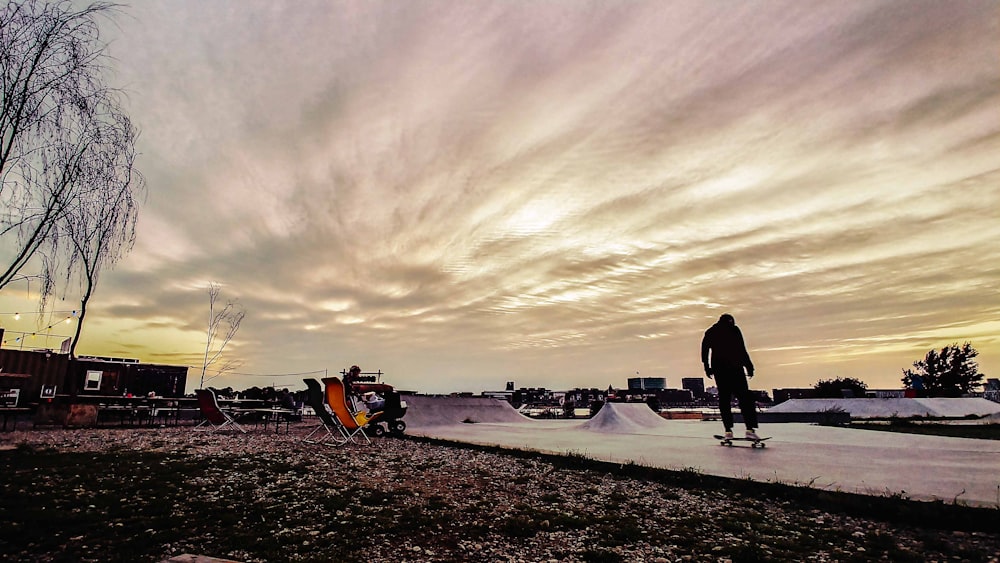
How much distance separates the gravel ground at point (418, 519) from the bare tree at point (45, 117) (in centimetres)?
399

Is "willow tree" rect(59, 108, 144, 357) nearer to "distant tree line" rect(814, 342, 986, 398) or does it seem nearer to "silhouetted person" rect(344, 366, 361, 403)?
"silhouetted person" rect(344, 366, 361, 403)

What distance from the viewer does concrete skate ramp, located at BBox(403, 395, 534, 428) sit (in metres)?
17.3

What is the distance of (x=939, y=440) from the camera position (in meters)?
7.88

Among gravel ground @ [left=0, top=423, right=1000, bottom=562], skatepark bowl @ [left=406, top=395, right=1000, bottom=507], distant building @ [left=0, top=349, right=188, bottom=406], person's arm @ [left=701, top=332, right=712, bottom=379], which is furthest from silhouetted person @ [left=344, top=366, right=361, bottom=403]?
person's arm @ [left=701, top=332, right=712, bottom=379]

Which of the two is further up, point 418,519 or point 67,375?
point 67,375

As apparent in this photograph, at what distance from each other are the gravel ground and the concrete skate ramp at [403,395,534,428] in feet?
35.2

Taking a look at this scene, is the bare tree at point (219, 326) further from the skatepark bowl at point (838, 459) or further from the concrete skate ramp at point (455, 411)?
the skatepark bowl at point (838, 459)

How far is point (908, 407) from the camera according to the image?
15.8m

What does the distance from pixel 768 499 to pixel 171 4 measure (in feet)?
41.7

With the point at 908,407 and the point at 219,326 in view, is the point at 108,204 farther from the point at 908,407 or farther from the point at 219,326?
the point at 908,407

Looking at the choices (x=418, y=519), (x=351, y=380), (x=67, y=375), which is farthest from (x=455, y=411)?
(x=67, y=375)

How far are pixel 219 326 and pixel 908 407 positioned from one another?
35031mm

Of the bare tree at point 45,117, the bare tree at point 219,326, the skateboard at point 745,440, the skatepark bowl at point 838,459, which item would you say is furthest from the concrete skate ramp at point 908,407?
the bare tree at point 219,326

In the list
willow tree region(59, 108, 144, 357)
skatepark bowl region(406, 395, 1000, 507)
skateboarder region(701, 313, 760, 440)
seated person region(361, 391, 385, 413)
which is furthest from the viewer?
seated person region(361, 391, 385, 413)
